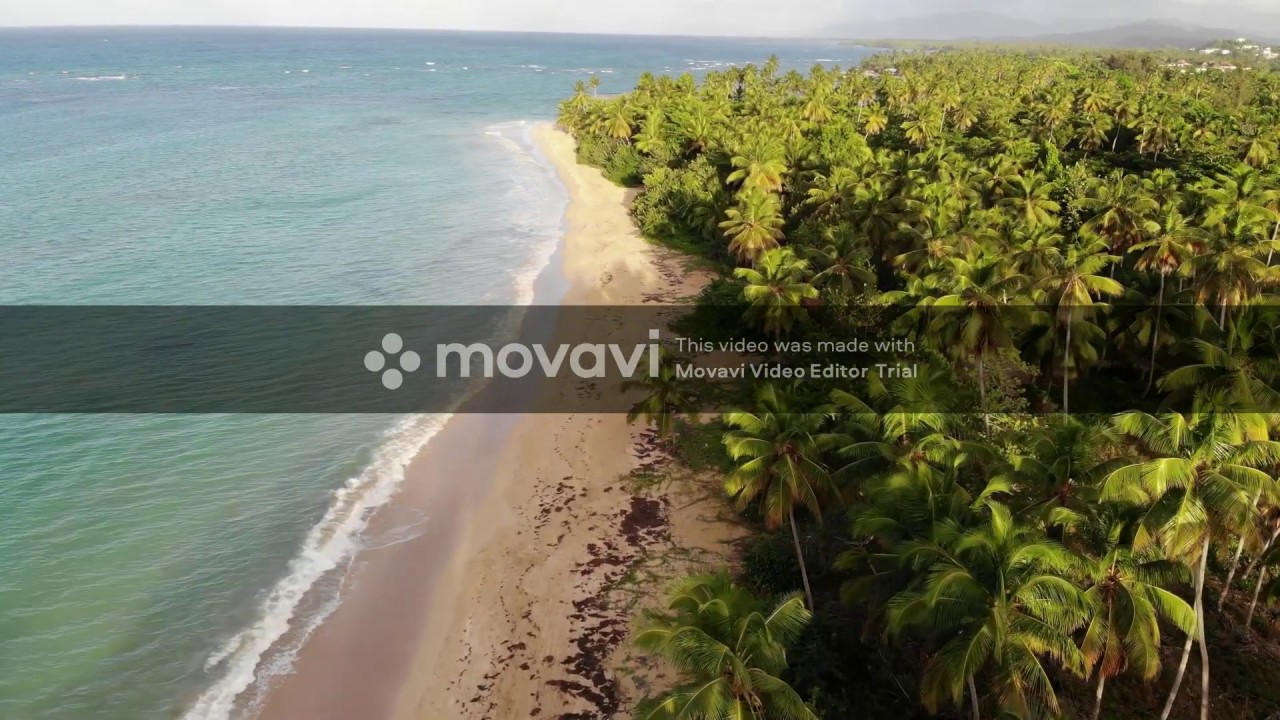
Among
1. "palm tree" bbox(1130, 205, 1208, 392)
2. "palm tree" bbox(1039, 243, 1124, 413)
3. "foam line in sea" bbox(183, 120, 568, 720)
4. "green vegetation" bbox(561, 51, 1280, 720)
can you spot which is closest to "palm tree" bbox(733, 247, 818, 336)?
"green vegetation" bbox(561, 51, 1280, 720)

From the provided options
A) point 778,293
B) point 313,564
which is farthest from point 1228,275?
point 313,564

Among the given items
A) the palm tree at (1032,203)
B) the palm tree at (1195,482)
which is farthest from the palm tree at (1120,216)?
the palm tree at (1195,482)

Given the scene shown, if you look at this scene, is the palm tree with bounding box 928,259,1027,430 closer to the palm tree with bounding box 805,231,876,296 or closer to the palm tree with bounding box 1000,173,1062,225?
the palm tree with bounding box 805,231,876,296

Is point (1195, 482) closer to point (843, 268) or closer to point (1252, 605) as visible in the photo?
point (1252, 605)

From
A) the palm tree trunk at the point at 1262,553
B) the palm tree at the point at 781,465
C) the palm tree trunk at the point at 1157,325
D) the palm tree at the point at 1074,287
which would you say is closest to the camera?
the palm tree trunk at the point at 1262,553

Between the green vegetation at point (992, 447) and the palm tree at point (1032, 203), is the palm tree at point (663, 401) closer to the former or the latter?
the green vegetation at point (992, 447)
